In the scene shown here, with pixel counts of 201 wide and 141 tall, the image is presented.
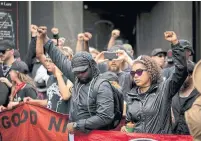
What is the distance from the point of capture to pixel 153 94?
6.71 meters

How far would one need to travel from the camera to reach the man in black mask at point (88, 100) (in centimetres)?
676

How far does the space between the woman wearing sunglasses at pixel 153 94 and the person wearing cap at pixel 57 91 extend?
1.74 m

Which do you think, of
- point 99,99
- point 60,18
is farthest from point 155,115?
point 60,18

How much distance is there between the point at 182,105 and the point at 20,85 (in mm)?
2751

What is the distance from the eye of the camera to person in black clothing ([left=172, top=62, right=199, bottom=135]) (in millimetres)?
7015

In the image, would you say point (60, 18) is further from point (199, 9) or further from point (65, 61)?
point (65, 61)

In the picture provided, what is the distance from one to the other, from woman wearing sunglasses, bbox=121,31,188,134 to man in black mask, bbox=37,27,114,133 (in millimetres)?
243

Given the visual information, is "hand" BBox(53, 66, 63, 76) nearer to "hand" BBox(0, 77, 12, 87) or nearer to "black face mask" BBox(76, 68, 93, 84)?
"hand" BBox(0, 77, 12, 87)

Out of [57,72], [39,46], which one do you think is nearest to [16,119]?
[57,72]

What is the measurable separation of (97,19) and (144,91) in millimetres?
9099

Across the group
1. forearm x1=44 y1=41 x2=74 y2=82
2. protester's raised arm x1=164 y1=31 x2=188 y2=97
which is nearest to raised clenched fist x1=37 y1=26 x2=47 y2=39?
forearm x1=44 y1=41 x2=74 y2=82

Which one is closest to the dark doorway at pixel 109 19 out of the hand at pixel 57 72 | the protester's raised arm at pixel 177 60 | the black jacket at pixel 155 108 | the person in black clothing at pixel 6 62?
the person in black clothing at pixel 6 62

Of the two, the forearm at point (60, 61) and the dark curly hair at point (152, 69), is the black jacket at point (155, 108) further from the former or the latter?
the forearm at point (60, 61)

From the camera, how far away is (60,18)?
553 inches
